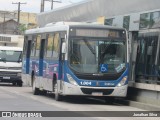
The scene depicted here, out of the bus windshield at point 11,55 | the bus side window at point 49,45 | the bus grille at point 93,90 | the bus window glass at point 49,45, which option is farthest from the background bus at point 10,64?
the bus grille at point 93,90

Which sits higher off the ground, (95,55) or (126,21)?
(126,21)

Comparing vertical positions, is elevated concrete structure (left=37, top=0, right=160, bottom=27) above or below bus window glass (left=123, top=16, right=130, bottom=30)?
above

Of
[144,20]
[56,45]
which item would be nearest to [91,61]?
[56,45]

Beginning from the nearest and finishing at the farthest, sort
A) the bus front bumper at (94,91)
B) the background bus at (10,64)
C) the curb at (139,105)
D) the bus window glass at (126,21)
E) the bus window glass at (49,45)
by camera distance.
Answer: the curb at (139,105), the bus front bumper at (94,91), the bus window glass at (49,45), the bus window glass at (126,21), the background bus at (10,64)

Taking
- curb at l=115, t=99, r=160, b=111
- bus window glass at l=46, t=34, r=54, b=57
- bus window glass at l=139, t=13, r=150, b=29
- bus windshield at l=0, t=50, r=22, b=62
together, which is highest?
bus window glass at l=139, t=13, r=150, b=29

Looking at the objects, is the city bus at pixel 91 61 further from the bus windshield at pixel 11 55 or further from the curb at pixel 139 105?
the bus windshield at pixel 11 55

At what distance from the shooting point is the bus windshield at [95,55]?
65.6 ft

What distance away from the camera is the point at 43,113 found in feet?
51.5

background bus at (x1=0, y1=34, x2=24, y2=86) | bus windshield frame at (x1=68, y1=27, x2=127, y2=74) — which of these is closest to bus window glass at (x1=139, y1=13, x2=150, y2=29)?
bus windshield frame at (x1=68, y1=27, x2=127, y2=74)

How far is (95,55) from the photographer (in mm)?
20094

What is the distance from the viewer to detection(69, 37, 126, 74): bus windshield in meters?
20.0

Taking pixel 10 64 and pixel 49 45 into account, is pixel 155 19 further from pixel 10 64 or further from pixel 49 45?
pixel 10 64

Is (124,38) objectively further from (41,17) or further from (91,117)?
(41,17)

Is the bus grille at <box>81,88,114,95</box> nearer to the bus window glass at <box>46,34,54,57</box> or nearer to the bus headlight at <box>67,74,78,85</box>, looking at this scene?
the bus headlight at <box>67,74,78,85</box>
